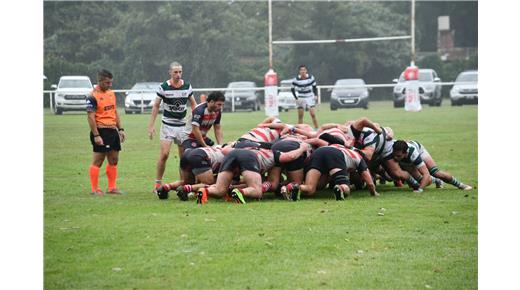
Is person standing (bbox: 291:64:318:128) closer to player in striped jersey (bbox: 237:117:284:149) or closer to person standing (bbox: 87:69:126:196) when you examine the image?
player in striped jersey (bbox: 237:117:284:149)

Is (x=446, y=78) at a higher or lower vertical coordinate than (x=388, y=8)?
lower

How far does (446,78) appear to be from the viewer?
3850 cm

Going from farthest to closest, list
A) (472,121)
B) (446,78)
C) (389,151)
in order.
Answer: (446,78) → (472,121) → (389,151)

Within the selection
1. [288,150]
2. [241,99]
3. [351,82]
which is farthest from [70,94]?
[288,150]

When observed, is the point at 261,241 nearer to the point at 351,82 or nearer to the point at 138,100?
the point at 138,100

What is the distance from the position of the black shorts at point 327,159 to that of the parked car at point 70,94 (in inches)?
817

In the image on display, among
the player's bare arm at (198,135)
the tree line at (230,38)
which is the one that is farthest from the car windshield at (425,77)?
the player's bare arm at (198,135)

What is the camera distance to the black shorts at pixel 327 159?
1029cm

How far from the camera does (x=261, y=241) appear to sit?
25.3 ft

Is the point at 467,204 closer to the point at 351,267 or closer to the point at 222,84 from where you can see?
the point at 351,267

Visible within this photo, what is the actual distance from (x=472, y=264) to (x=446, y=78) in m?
32.3

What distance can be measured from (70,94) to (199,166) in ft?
68.2
